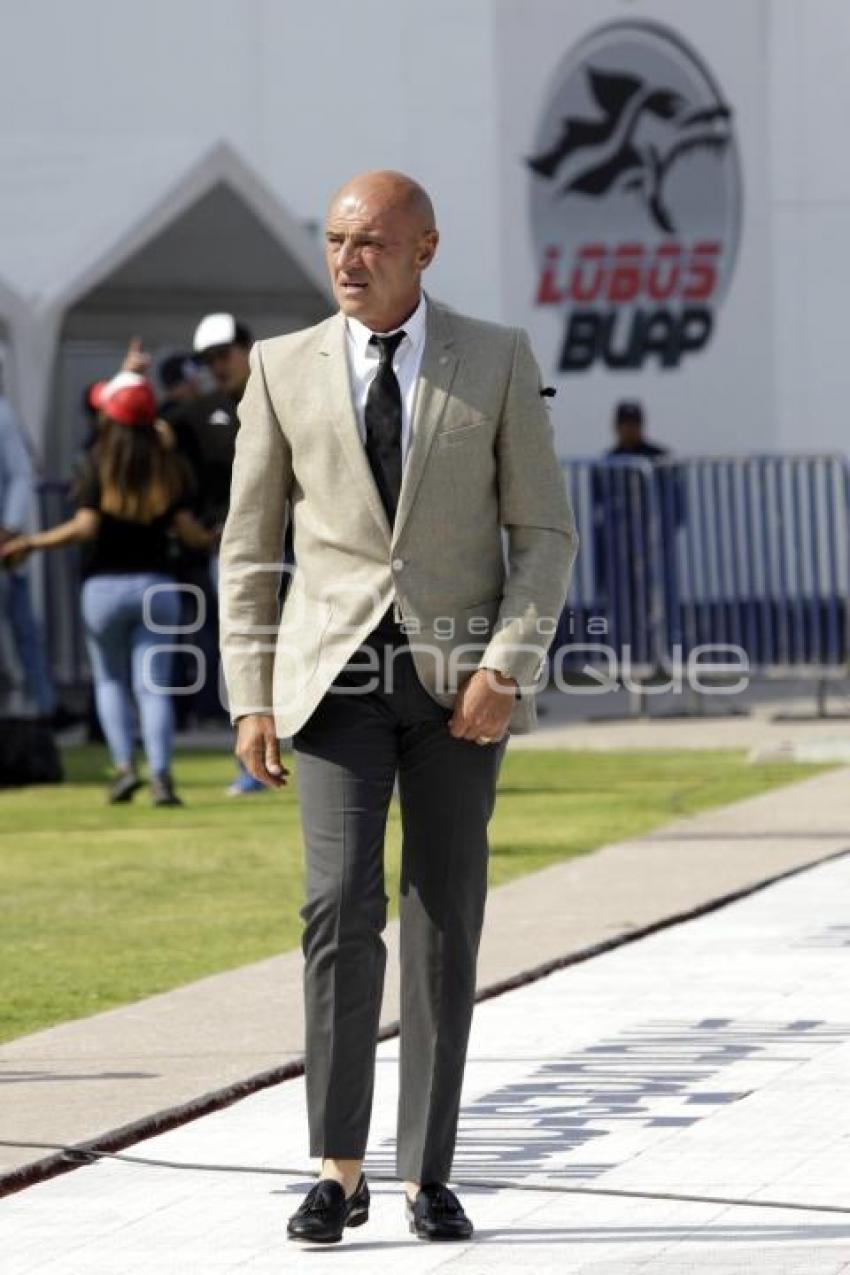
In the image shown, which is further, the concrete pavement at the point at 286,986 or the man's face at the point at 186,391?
the man's face at the point at 186,391

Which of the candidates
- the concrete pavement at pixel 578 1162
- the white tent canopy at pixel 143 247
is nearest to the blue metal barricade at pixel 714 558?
the white tent canopy at pixel 143 247

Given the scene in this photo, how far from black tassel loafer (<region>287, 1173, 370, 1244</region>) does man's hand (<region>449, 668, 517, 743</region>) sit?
2.68ft

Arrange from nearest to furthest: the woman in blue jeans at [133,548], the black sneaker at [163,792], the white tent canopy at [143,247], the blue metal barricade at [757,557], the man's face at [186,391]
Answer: the woman in blue jeans at [133,548]
the black sneaker at [163,792]
the blue metal barricade at [757,557]
the man's face at [186,391]
the white tent canopy at [143,247]

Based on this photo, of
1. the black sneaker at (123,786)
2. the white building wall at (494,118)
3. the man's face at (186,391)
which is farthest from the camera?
the white building wall at (494,118)

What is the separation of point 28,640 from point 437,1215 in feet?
40.2

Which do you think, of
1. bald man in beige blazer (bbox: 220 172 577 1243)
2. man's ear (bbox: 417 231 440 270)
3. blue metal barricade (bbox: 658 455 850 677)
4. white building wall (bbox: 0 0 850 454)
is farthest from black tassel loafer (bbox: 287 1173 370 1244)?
white building wall (bbox: 0 0 850 454)

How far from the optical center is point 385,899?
5.68m

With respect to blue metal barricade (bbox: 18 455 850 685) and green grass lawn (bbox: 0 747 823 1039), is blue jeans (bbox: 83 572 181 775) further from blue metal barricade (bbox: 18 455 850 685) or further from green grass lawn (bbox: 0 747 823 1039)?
blue metal barricade (bbox: 18 455 850 685)

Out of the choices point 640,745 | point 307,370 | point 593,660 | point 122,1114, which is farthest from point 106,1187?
point 593,660

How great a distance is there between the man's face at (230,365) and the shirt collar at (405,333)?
324 inches

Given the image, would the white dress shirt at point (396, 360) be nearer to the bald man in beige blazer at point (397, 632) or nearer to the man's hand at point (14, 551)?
the bald man in beige blazer at point (397, 632)

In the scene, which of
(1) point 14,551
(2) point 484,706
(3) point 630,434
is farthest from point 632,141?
(2) point 484,706

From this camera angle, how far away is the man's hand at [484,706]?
220 inches

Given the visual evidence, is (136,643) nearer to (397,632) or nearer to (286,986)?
(286,986)
